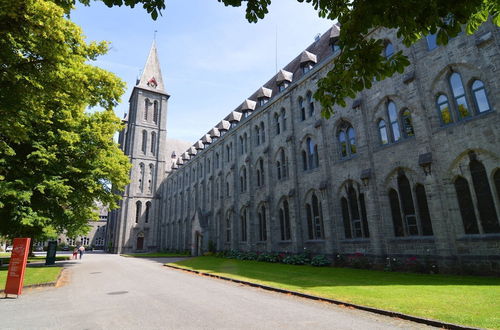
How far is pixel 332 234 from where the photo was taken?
63.6ft

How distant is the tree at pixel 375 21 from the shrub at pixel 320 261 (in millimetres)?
16330

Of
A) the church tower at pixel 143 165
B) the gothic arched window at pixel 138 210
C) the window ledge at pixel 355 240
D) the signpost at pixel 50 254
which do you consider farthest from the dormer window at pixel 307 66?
the gothic arched window at pixel 138 210

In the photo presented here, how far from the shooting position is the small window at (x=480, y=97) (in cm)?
1304

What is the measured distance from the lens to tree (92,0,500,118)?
12.1 ft

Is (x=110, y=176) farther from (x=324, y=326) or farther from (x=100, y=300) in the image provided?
(x=324, y=326)

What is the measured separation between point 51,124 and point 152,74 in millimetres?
50020


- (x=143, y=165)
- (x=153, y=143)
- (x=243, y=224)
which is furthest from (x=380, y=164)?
(x=153, y=143)

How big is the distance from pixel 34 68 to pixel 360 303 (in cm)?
1163

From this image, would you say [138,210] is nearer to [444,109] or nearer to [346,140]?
[346,140]

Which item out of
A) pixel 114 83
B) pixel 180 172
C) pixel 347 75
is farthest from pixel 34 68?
pixel 180 172

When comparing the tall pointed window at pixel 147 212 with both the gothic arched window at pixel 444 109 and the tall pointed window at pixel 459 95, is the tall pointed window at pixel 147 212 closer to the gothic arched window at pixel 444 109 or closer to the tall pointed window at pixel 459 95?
the gothic arched window at pixel 444 109

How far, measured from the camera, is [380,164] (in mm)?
17078

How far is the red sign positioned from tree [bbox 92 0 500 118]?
35.2 ft

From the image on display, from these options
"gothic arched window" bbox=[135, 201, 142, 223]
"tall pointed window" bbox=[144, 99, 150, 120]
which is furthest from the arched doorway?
"tall pointed window" bbox=[144, 99, 150, 120]
